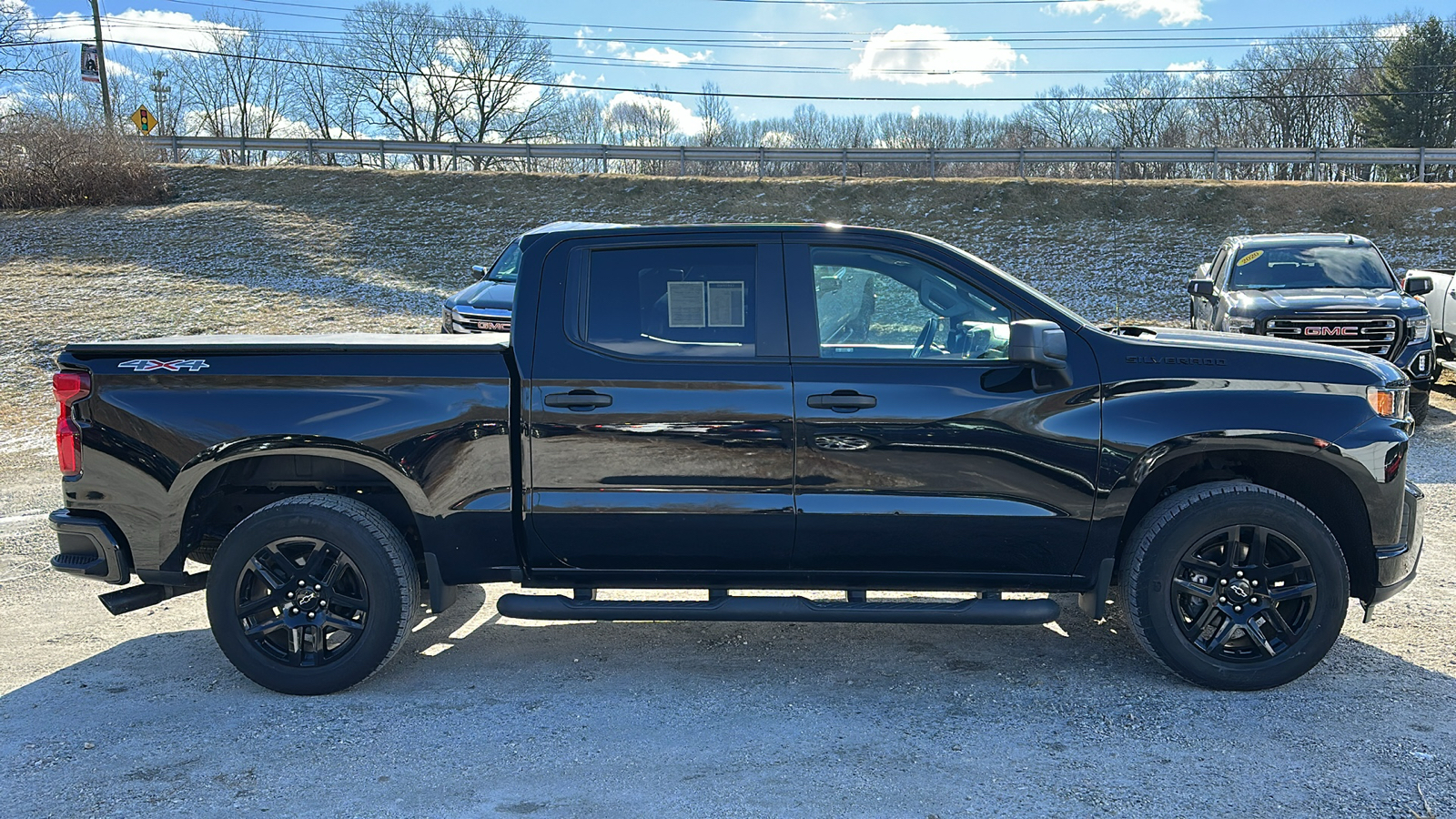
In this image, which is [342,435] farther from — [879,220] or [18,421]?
[879,220]

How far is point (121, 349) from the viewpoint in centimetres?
423

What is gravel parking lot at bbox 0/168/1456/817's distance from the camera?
11.1ft

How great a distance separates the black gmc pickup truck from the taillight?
2 centimetres

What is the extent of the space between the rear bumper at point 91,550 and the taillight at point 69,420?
21cm

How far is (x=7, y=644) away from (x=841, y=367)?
4250 mm

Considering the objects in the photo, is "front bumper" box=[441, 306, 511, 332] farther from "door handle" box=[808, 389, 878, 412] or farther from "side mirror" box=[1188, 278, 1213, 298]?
"side mirror" box=[1188, 278, 1213, 298]

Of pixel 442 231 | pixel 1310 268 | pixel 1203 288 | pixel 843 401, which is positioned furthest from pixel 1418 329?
pixel 442 231

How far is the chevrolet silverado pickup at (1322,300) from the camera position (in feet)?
32.3

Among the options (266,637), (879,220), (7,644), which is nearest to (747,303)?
(266,637)

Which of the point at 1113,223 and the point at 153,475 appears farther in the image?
the point at 1113,223

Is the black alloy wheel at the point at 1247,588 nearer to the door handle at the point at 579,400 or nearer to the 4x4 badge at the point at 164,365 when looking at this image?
the door handle at the point at 579,400

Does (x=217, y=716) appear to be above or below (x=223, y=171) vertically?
below

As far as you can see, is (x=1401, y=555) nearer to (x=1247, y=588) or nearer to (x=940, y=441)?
(x=1247, y=588)

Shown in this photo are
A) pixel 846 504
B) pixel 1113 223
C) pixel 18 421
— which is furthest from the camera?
pixel 1113 223
